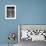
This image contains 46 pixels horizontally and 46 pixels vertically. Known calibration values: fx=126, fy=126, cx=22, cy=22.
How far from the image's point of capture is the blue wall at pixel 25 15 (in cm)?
383

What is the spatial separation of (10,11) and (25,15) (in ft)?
1.57

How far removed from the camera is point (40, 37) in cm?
358

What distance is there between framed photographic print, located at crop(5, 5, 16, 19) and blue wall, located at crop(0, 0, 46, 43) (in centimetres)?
9

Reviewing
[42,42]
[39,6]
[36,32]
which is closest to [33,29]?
[36,32]

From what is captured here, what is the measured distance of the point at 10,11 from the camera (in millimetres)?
3875

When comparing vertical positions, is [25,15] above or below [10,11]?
below

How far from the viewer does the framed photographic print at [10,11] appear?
152 inches

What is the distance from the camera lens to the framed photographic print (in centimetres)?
385

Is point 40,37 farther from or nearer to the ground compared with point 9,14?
nearer to the ground

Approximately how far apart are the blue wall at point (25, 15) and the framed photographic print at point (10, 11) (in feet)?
0.30

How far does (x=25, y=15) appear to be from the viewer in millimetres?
3842

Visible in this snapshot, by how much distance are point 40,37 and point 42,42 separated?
0.17 meters

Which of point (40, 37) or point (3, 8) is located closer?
point (40, 37)

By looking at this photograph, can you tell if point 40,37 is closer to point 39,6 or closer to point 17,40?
point 17,40
